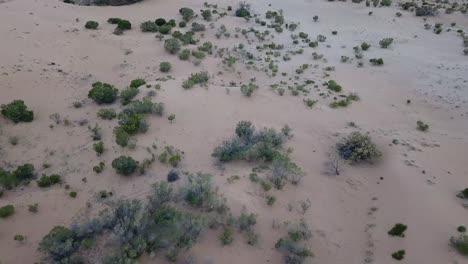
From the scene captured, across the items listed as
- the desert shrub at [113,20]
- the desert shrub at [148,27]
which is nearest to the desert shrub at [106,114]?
the desert shrub at [148,27]

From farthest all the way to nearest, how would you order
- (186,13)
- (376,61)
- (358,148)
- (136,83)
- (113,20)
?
(186,13) < (113,20) < (376,61) < (136,83) < (358,148)

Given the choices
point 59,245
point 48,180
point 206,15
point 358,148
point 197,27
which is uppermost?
point 206,15

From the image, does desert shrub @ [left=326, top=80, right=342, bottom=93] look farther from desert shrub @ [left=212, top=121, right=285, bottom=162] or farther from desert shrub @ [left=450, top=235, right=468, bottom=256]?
desert shrub @ [left=450, top=235, right=468, bottom=256]

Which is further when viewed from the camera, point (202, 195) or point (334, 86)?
point (334, 86)

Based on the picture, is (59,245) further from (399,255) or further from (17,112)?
(399,255)

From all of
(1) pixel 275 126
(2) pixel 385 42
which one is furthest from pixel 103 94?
(2) pixel 385 42

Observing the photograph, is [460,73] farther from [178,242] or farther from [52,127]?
[52,127]

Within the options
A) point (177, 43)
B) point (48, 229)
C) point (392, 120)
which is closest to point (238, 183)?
point (48, 229)

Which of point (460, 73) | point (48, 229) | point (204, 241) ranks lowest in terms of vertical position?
point (48, 229)
